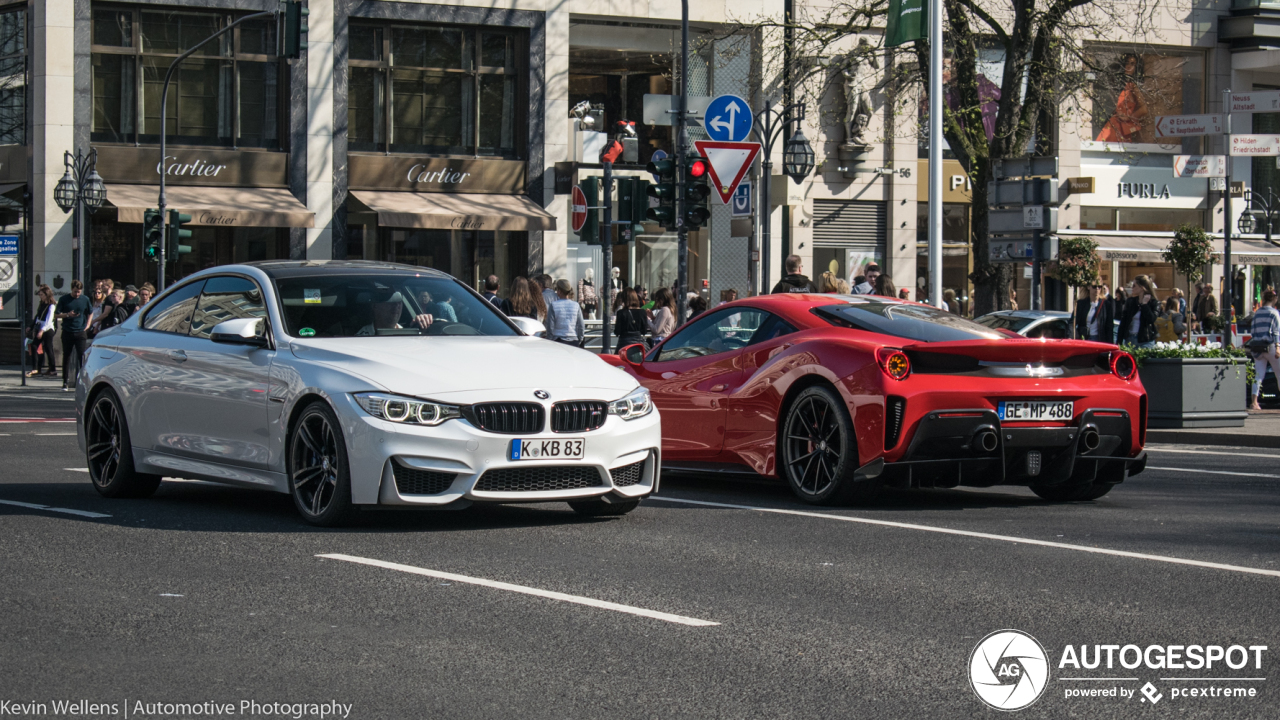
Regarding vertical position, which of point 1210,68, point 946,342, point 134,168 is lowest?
point 946,342

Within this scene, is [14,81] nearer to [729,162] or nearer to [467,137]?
[467,137]

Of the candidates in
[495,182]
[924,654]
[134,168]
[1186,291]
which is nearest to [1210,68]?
[1186,291]

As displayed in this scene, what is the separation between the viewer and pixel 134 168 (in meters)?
33.6

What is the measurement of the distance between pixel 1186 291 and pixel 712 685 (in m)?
40.4

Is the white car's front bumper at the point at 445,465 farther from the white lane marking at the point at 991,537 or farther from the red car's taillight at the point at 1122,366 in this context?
the red car's taillight at the point at 1122,366

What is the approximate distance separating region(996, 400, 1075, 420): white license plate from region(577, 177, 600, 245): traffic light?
486 inches

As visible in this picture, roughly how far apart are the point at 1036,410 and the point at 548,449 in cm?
312

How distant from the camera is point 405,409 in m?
8.29

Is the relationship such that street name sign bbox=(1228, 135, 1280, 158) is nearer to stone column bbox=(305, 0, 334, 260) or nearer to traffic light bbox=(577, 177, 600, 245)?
traffic light bbox=(577, 177, 600, 245)

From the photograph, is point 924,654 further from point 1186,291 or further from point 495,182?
point 1186,291

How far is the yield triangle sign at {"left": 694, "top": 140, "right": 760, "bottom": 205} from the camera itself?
19.4 m

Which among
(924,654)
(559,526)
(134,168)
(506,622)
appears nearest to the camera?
(924,654)

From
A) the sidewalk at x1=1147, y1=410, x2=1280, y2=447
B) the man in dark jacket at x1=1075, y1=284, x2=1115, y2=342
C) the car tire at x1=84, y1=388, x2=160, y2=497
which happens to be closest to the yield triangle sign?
the sidewalk at x1=1147, y1=410, x2=1280, y2=447

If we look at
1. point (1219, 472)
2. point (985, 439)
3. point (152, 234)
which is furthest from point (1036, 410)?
point (152, 234)
